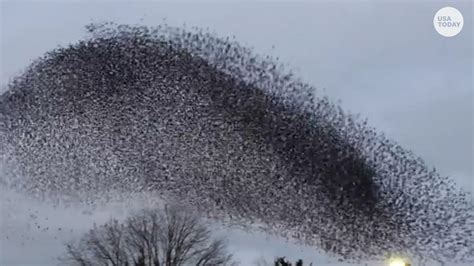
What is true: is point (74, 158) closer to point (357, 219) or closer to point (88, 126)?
point (88, 126)

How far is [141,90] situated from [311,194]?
19.1 ft

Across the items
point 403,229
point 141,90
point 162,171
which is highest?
point 141,90

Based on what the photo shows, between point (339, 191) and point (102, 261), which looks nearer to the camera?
point (339, 191)

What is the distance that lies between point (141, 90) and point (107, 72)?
45.9 inches

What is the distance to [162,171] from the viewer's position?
26578mm

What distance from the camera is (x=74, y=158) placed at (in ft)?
86.4

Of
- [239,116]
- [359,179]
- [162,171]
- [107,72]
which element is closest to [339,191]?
[359,179]

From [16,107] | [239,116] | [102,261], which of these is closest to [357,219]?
[239,116]

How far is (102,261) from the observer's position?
146 feet

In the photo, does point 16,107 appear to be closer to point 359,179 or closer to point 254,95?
point 254,95

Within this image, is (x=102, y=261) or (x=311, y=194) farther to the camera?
(x=102, y=261)

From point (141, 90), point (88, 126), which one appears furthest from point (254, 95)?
point (88, 126)

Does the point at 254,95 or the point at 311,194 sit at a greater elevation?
the point at 254,95

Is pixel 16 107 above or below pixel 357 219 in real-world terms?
above
